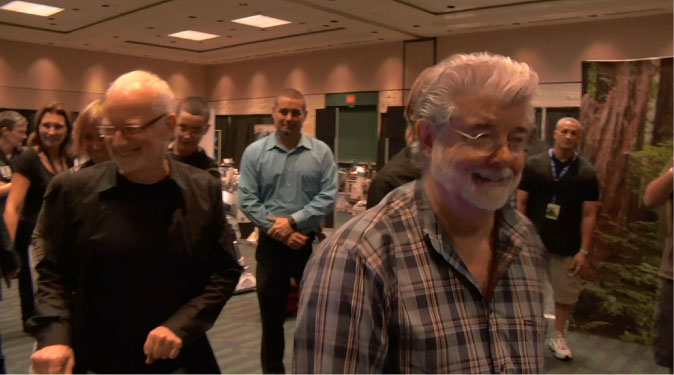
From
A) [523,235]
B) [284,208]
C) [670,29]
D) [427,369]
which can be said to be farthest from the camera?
[670,29]

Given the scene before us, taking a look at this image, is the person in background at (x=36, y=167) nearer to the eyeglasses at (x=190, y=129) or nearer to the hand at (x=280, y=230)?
the eyeglasses at (x=190, y=129)

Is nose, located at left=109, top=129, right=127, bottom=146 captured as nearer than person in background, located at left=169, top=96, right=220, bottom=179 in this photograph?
Yes

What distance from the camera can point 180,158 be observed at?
10.6 feet

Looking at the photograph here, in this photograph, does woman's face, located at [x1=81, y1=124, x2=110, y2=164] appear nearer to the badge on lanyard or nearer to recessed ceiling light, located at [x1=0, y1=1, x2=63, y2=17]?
the badge on lanyard

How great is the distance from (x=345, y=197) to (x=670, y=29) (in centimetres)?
577

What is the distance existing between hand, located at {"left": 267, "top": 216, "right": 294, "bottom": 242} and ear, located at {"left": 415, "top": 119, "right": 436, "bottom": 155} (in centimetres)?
216

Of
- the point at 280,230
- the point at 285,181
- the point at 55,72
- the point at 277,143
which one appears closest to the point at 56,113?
the point at 277,143

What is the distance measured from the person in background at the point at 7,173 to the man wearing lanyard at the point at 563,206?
10.1ft

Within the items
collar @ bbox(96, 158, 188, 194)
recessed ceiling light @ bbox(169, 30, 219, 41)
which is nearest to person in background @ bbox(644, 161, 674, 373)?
collar @ bbox(96, 158, 188, 194)

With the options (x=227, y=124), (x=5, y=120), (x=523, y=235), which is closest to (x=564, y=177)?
(x=523, y=235)

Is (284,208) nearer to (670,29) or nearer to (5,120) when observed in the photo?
(5,120)

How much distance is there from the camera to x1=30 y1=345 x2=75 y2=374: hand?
4.95 feet

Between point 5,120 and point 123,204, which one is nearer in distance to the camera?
point 123,204

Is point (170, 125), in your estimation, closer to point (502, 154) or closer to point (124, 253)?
point (124, 253)
